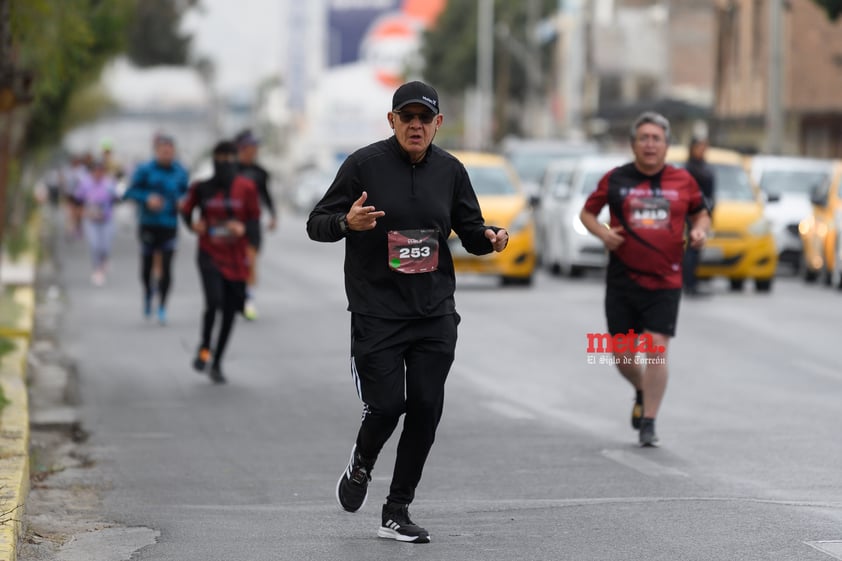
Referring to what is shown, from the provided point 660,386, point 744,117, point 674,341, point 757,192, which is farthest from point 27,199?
point 660,386

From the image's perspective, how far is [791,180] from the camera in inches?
1249

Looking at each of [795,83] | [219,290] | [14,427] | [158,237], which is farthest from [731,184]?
[795,83]

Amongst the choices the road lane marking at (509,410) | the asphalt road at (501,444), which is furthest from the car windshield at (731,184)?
the road lane marking at (509,410)

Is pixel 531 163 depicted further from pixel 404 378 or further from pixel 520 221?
pixel 404 378

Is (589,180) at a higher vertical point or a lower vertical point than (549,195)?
higher

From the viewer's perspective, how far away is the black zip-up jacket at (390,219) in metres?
8.26

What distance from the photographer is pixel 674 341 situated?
59.7 ft

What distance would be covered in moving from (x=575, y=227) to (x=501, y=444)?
1613 cm

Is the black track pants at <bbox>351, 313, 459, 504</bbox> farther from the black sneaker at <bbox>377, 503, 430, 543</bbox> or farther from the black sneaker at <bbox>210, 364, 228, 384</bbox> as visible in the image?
the black sneaker at <bbox>210, 364, 228, 384</bbox>

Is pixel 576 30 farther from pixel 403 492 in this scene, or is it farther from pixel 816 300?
pixel 403 492

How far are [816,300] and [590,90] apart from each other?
199 ft

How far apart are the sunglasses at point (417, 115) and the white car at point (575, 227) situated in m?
18.7

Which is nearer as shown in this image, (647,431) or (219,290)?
(647,431)

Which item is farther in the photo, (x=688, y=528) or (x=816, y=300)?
(x=816, y=300)
